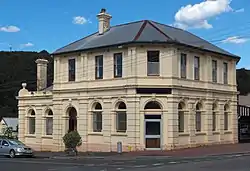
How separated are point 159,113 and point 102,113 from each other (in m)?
5.01

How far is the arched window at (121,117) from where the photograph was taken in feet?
115

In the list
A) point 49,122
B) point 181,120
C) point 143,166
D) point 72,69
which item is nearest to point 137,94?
point 181,120

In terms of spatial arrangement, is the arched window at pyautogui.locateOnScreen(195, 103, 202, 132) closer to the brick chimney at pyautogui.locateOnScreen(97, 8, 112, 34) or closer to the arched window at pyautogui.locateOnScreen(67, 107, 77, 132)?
the arched window at pyautogui.locateOnScreen(67, 107, 77, 132)

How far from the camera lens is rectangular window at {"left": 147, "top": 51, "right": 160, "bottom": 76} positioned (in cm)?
3462

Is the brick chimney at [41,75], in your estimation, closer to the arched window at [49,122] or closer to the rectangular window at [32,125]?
the rectangular window at [32,125]

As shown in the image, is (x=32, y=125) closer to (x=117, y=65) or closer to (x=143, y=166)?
(x=117, y=65)

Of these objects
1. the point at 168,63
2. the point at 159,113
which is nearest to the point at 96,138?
the point at 159,113

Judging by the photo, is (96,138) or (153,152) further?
(96,138)

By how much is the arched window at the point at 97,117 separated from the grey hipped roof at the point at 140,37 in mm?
4964

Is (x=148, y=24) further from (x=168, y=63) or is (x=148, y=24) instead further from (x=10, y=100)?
(x=10, y=100)

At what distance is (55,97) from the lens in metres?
40.3

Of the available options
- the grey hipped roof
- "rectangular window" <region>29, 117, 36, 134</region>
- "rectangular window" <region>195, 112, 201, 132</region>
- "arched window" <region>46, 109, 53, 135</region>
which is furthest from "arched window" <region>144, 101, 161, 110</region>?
"rectangular window" <region>29, 117, 36, 134</region>

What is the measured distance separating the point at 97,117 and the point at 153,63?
22.2 feet

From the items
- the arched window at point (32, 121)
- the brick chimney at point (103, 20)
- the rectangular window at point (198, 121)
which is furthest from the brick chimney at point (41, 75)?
the rectangular window at point (198, 121)
